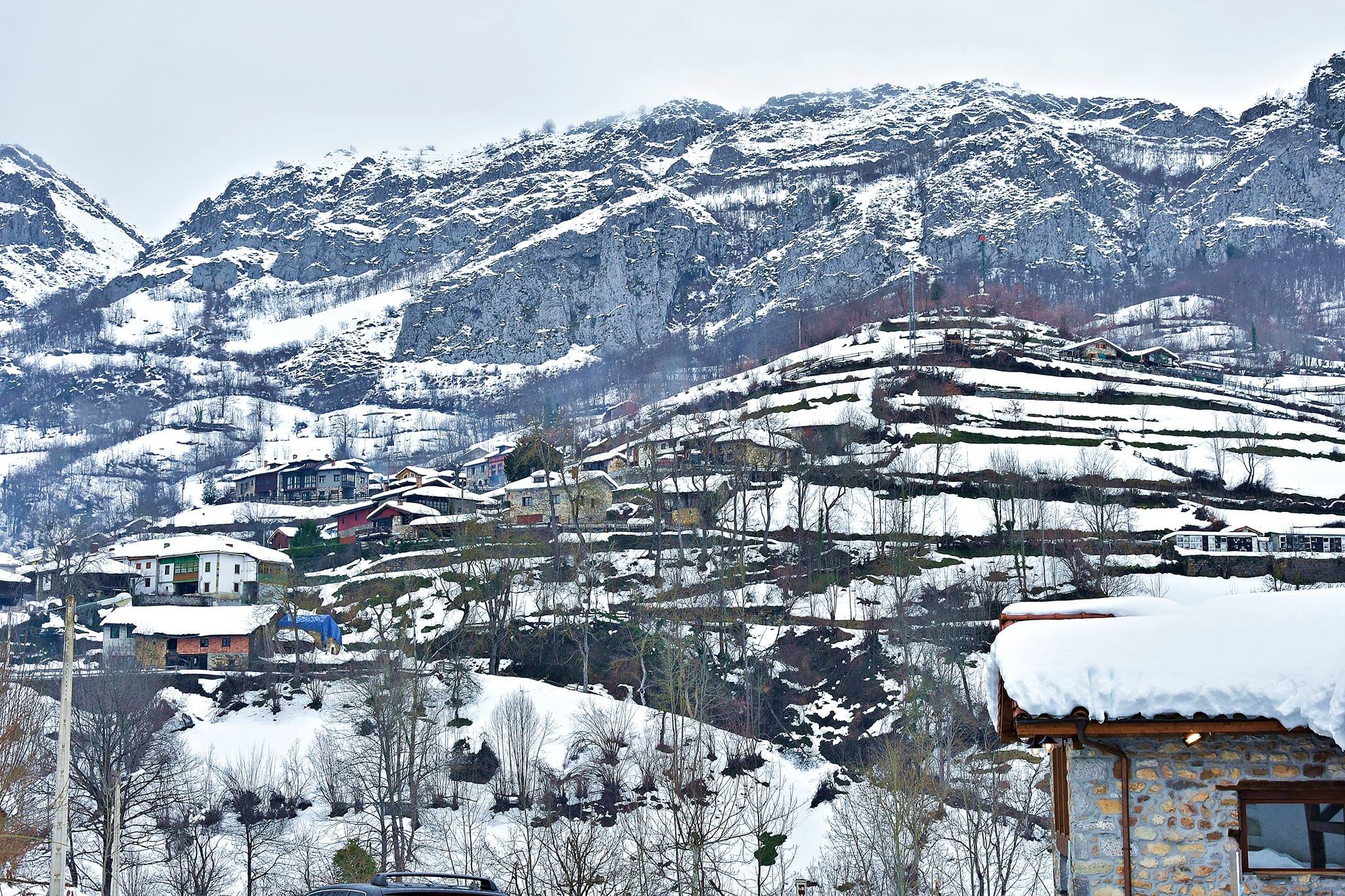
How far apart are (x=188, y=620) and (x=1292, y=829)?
223ft

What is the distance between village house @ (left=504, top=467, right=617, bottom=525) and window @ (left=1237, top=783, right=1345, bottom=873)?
72010mm

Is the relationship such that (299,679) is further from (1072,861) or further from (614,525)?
(1072,861)

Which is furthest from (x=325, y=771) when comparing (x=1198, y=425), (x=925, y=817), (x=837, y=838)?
(x=1198, y=425)

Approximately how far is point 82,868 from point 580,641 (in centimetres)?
2308

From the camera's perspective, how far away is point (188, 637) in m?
68.9

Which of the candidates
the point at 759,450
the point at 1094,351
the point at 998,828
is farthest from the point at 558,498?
the point at 998,828

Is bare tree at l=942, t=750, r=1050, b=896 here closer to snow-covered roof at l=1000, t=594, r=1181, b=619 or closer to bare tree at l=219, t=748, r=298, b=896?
bare tree at l=219, t=748, r=298, b=896

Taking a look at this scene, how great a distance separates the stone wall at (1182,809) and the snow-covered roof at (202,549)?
77.3 metres

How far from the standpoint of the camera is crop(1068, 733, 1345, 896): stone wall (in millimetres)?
11539

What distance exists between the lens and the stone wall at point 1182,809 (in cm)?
1154

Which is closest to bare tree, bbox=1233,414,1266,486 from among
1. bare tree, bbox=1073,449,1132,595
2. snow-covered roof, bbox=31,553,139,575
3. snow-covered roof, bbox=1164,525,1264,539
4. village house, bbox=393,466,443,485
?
bare tree, bbox=1073,449,1132,595

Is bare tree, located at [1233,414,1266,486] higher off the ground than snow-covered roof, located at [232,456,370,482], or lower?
lower

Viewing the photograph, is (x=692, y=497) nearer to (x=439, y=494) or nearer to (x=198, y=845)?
(x=439, y=494)

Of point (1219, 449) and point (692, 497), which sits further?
point (1219, 449)
